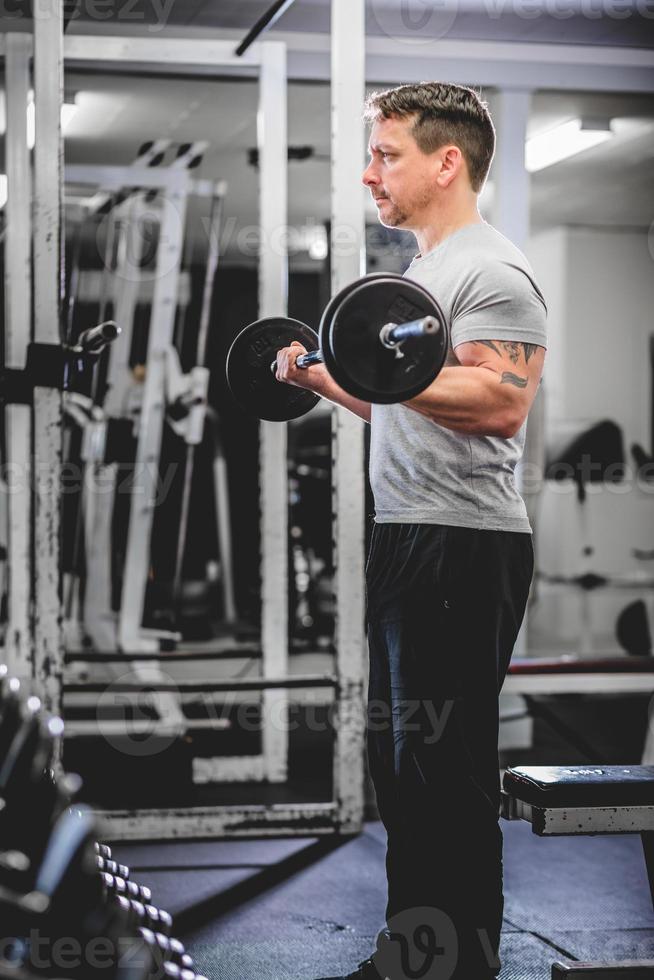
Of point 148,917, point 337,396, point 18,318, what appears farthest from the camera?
point 18,318

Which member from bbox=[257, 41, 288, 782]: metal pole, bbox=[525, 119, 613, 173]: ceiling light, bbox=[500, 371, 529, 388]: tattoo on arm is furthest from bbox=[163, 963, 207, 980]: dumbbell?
bbox=[525, 119, 613, 173]: ceiling light

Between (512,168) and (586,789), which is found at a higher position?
(512,168)

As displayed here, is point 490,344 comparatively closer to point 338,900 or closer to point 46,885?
point 46,885

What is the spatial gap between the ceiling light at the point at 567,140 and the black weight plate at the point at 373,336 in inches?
178

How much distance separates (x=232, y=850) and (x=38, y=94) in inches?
76.2

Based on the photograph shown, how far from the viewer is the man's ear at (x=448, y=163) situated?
5.61 feet

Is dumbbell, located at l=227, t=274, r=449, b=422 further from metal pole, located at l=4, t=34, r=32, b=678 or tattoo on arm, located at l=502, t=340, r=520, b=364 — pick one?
metal pole, located at l=4, t=34, r=32, b=678

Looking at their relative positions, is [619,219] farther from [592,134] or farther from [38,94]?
[38,94]

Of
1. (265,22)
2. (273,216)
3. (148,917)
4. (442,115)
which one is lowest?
(148,917)

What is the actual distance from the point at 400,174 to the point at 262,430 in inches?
69.2

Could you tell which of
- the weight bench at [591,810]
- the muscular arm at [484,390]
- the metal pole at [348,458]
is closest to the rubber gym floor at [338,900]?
the weight bench at [591,810]

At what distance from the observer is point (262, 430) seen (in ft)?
11.2

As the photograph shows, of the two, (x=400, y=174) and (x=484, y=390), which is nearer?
(x=484, y=390)

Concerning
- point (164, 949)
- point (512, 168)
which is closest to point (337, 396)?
point (164, 949)
